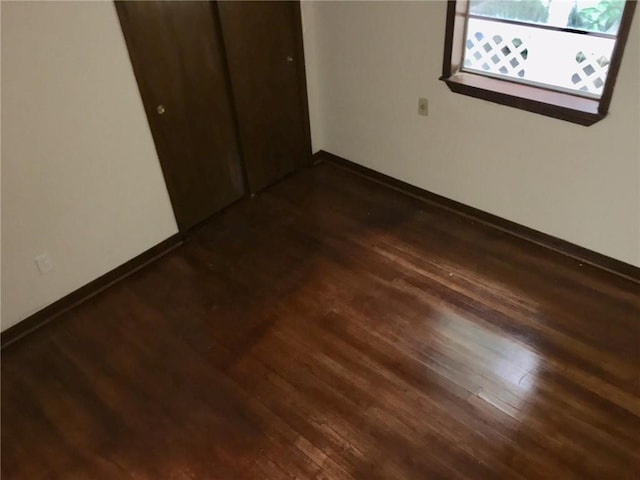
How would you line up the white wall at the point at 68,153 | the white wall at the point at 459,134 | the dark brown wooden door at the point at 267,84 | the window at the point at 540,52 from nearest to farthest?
1. the white wall at the point at 68,153
2. the window at the point at 540,52
3. the white wall at the point at 459,134
4. the dark brown wooden door at the point at 267,84

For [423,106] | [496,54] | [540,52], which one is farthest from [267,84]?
[540,52]

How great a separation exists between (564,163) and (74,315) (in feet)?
8.56

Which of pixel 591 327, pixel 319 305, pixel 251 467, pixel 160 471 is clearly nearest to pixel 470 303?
pixel 591 327

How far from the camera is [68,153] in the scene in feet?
8.00

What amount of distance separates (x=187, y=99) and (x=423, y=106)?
4.38 feet

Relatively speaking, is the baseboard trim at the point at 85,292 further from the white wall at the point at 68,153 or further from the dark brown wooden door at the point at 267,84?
the dark brown wooden door at the point at 267,84

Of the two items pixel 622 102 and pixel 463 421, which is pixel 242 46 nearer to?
pixel 622 102

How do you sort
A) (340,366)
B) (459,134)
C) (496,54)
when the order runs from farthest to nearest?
(459,134) → (496,54) → (340,366)

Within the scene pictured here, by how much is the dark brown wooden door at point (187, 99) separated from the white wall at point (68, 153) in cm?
8

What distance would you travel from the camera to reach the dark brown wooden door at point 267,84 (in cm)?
297

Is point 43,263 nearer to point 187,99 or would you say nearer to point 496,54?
point 187,99

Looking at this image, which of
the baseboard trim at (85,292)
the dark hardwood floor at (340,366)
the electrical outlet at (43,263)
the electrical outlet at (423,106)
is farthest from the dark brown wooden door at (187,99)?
the electrical outlet at (423,106)

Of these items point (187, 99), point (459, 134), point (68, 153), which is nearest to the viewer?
point (68, 153)

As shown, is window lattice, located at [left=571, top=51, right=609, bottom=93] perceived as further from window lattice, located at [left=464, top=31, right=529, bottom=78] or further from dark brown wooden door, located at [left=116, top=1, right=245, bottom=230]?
dark brown wooden door, located at [left=116, top=1, right=245, bottom=230]
